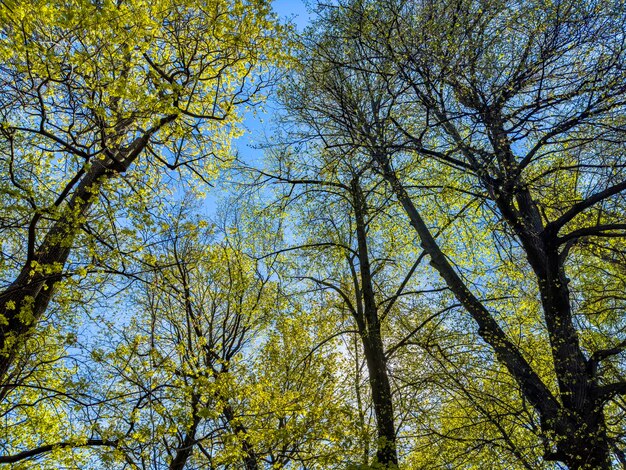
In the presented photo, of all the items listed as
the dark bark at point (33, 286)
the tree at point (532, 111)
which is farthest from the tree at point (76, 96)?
the tree at point (532, 111)

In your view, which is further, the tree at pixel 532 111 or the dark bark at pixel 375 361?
the dark bark at pixel 375 361

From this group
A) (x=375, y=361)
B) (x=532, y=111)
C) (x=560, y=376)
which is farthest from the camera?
(x=375, y=361)

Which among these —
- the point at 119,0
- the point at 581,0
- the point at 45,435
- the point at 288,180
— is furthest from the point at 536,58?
the point at 45,435

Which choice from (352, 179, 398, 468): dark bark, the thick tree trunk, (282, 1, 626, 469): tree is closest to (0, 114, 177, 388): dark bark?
(282, 1, 626, 469): tree

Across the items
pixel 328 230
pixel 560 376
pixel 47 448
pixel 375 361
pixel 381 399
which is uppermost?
pixel 328 230

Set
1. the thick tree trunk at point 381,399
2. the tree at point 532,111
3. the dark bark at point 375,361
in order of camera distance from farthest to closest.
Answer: the dark bark at point 375,361 < the thick tree trunk at point 381,399 < the tree at point 532,111


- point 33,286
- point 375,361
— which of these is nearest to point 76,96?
point 33,286

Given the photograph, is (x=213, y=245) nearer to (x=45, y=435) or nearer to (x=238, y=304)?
(x=238, y=304)

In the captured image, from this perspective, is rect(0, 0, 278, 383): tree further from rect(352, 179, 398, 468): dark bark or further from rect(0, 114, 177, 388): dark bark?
rect(352, 179, 398, 468): dark bark

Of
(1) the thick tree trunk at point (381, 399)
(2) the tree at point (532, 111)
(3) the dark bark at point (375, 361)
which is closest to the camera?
(2) the tree at point (532, 111)

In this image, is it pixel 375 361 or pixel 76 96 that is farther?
pixel 375 361

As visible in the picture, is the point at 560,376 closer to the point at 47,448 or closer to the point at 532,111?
the point at 532,111

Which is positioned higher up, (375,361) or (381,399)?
(375,361)

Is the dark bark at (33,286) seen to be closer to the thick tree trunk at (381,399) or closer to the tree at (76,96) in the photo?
the tree at (76,96)
